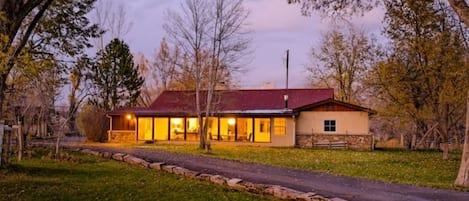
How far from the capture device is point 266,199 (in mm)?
9625

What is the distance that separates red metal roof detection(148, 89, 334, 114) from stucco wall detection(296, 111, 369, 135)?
67.2 inches

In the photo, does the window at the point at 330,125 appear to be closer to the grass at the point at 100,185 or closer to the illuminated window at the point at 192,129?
the illuminated window at the point at 192,129

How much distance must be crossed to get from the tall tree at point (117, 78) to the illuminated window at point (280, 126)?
1457 cm

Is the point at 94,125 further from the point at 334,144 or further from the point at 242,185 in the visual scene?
the point at 242,185

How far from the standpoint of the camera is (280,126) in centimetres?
3014

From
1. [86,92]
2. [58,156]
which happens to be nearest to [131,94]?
[86,92]

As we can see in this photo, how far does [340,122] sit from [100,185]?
20.2 meters

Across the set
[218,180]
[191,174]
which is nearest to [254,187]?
[218,180]

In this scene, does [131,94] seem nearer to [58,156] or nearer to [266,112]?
[266,112]

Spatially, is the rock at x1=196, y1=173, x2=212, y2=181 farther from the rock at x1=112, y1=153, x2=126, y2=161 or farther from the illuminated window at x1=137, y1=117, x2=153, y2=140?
the illuminated window at x1=137, y1=117, x2=153, y2=140

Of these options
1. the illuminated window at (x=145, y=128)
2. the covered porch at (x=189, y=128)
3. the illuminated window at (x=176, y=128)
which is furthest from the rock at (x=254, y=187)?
the illuminated window at (x=145, y=128)

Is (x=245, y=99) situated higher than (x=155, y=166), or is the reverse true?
(x=245, y=99)

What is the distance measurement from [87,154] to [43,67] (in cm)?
1034

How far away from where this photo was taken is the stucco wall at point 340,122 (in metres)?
29.0
